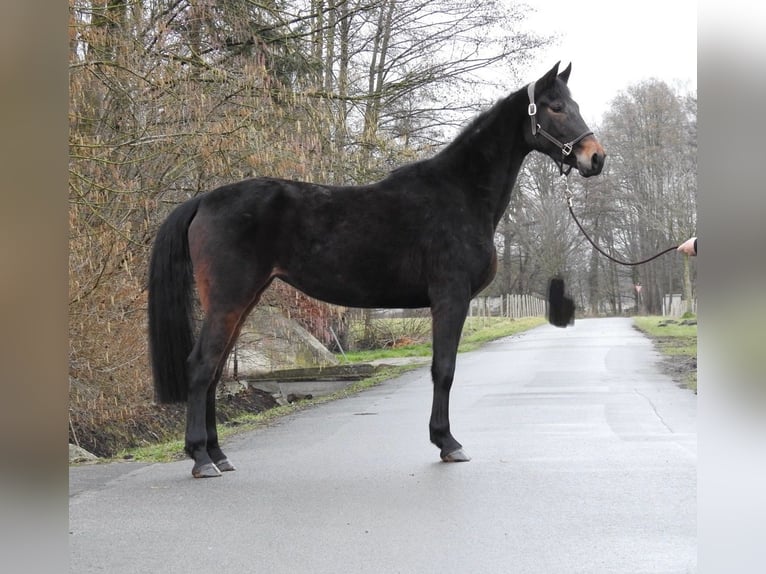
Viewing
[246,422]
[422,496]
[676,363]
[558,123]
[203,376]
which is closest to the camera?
[422,496]

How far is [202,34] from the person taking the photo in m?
5.71

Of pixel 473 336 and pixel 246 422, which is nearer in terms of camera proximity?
pixel 246 422

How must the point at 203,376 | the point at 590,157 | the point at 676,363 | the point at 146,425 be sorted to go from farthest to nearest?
the point at 676,363
the point at 146,425
the point at 203,376
the point at 590,157

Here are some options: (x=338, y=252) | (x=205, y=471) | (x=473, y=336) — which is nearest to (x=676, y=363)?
(x=473, y=336)

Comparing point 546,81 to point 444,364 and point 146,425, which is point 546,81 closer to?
point 444,364

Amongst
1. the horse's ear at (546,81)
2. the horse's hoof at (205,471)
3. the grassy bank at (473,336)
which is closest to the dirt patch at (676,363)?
the grassy bank at (473,336)

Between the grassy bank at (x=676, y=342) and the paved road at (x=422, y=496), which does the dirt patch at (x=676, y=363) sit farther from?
the paved road at (x=422, y=496)

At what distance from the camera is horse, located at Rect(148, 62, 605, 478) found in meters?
3.82

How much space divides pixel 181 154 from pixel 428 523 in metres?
3.41

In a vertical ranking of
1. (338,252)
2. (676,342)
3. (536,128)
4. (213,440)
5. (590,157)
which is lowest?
(213,440)

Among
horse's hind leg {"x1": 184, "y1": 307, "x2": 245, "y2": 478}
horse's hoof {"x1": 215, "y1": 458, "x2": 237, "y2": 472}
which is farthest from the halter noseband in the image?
horse's hoof {"x1": 215, "y1": 458, "x2": 237, "y2": 472}

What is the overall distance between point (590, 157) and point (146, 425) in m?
4.32

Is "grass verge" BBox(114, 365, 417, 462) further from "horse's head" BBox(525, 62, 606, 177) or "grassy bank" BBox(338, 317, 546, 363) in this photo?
"horse's head" BBox(525, 62, 606, 177)

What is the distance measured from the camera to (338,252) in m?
3.91
